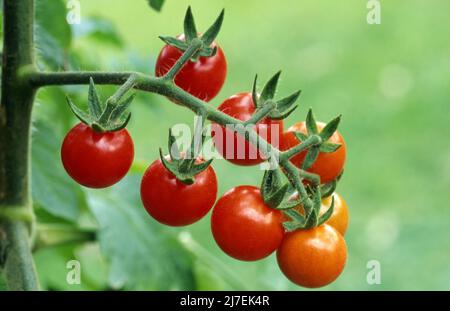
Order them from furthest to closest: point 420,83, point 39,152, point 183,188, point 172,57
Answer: point 420,83 → point 39,152 → point 172,57 → point 183,188

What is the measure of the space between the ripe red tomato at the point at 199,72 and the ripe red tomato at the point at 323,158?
13 cm

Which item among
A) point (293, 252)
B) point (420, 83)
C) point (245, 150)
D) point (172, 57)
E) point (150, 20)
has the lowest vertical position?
point (293, 252)

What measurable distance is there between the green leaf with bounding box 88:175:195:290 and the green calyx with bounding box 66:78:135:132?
0.71 m

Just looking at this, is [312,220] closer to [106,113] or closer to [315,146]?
[315,146]

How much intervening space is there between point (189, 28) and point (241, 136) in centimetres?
16

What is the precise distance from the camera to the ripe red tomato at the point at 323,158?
1.06m

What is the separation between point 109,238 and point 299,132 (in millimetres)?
735

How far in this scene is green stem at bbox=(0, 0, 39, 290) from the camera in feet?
3.72

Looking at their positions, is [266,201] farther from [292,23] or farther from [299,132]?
[292,23]

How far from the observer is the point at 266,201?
1.02m

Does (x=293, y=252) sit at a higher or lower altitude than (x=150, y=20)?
lower

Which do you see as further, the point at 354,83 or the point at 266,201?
the point at 354,83

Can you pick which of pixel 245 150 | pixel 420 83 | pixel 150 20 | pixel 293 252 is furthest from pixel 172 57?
pixel 150 20

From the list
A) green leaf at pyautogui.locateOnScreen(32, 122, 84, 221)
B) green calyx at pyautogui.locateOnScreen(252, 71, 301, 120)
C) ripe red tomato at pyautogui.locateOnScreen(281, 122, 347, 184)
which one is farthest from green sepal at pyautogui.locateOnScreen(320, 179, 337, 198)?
green leaf at pyautogui.locateOnScreen(32, 122, 84, 221)
